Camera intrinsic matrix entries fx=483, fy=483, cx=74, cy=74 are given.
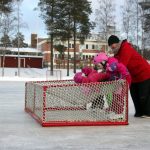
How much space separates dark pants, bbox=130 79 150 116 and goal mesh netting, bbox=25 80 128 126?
2.92ft

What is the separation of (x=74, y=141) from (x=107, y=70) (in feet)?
7.59

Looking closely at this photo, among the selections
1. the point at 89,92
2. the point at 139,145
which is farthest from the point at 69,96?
the point at 139,145

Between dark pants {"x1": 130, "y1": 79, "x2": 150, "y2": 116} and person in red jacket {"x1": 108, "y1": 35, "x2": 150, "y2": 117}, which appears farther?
dark pants {"x1": 130, "y1": 79, "x2": 150, "y2": 116}

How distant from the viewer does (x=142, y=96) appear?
8523 mm

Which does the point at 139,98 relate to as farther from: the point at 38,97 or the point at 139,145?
the point at 139,145

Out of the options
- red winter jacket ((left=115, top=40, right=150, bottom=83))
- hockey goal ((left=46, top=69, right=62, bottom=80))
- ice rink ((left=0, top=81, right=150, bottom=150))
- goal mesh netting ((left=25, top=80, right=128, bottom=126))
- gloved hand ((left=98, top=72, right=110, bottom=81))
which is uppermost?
red winter jacket ((left=115, top=40, right=150, bottom=83))

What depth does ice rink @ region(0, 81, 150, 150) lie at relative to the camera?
18.0 feet

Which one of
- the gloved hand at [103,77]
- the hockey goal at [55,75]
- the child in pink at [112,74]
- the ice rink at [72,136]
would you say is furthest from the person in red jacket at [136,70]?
the hockey goal at [55,75]

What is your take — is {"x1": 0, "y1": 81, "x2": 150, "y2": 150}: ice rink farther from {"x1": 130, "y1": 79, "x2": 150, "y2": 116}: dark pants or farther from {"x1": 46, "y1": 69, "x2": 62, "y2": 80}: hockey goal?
{"x1": 46, "y1": 69, "x2": 62, "y2": 80}: hockey goal

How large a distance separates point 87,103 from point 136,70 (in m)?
1.24

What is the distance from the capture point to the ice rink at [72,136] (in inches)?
216

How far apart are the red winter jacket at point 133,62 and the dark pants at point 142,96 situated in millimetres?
102

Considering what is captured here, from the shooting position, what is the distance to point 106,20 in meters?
60.9

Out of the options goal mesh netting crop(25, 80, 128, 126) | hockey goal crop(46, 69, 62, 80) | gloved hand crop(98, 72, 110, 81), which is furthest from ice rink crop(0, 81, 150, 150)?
hockey goal crop(46, 69, 62, 80)
